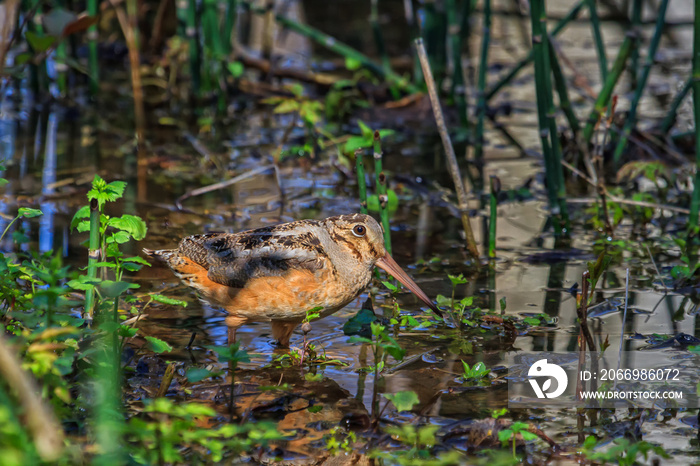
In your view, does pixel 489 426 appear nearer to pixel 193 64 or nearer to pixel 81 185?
pixel 81 185

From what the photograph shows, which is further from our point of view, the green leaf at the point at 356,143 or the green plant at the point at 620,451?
the green leaf at the point at 356,143

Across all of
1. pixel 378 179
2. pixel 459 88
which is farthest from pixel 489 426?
pixel 459 88

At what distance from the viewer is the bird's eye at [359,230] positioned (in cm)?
383

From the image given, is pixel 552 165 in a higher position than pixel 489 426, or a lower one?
higher

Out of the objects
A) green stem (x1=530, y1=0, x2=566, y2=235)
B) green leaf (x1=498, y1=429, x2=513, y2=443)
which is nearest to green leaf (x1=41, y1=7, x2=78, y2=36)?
green stem (x1=530, y1=0, x2=566, y2=235)

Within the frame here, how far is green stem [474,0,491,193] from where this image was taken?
21.0ft

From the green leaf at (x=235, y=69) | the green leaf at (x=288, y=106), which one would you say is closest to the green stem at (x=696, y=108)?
the green leaf at (x=288, y=106)

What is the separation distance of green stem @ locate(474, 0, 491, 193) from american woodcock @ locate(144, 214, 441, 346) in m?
2.53

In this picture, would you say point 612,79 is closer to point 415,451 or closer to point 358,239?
point 358,239

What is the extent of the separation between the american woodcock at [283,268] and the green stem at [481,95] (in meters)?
2.53

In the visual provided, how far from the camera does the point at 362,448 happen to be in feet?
9.74

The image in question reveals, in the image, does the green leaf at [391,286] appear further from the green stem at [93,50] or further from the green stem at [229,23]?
the green stem at [93,50]

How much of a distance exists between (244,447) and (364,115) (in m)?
5.38

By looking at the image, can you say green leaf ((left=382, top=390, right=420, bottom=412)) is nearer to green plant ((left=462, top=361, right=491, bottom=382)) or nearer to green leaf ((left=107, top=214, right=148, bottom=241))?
green plant ((left=462, top=361, right=491, bottom=382))
